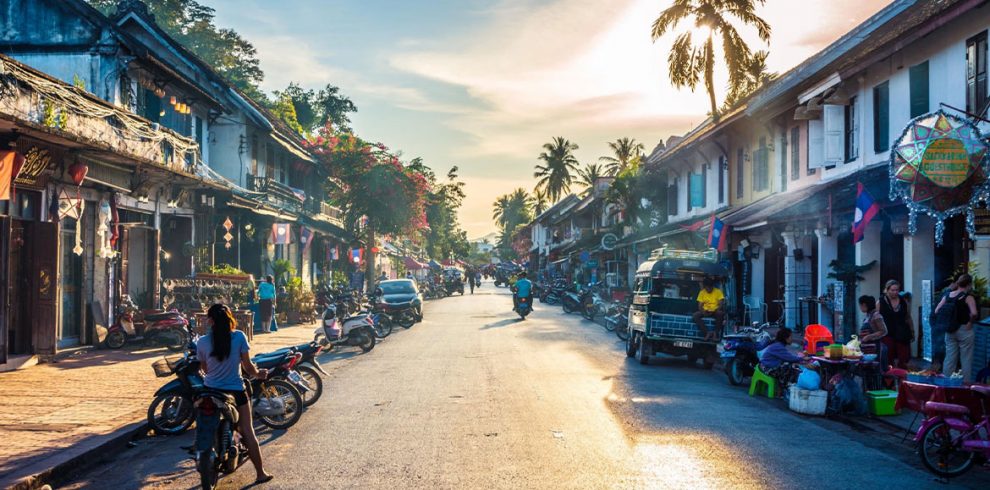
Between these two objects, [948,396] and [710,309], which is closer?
[948,396]

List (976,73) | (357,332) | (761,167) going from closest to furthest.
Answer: (976,73), (357,332), (761,167)

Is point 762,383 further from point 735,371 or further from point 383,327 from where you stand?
point 383,327

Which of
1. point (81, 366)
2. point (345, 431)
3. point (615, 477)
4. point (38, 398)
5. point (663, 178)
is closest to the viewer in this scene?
point (615, 477)

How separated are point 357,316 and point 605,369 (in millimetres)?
6501

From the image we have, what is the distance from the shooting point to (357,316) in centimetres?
1917

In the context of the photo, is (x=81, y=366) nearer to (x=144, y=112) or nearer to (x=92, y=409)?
(x=92, y=409)

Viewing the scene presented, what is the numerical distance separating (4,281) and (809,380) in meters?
12.8

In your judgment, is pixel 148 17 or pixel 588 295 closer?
pixel 148 17

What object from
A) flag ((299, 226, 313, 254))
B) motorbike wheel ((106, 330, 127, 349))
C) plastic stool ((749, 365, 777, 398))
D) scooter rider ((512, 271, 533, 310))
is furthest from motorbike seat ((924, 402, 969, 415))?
flag ((299, 226, 313, 254))

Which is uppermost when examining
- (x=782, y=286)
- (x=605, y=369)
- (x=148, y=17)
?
(x=148, y=17)

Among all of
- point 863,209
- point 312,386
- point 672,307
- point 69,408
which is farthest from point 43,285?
point 863,209

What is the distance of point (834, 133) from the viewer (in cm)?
1948

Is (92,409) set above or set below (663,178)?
below

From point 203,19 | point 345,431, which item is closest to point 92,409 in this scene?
point 345,431
